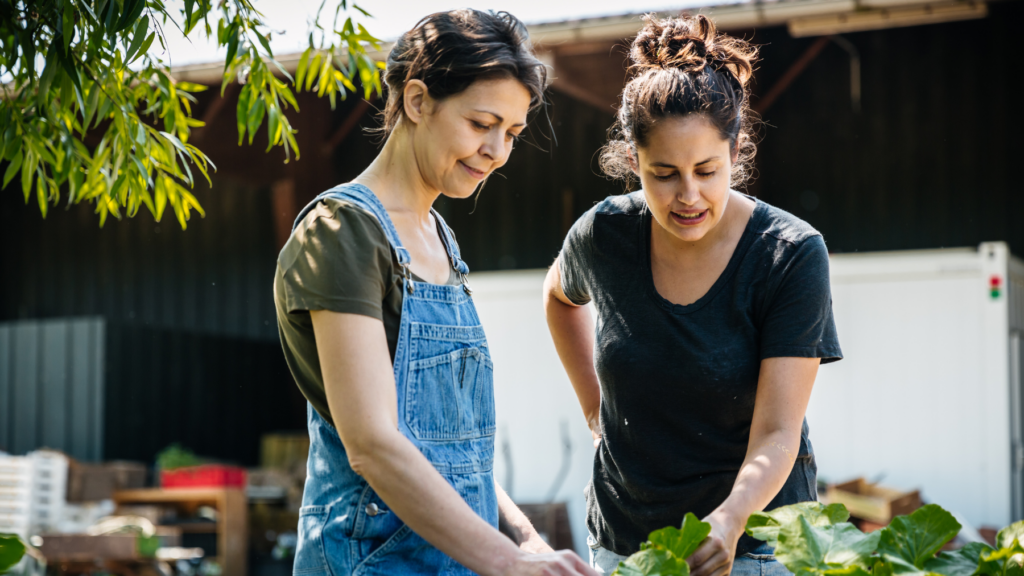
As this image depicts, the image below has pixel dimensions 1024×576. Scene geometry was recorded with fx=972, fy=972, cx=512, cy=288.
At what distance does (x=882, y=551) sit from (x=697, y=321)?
798 millimetres

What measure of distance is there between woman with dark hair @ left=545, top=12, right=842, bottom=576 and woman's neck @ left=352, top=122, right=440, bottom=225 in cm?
45

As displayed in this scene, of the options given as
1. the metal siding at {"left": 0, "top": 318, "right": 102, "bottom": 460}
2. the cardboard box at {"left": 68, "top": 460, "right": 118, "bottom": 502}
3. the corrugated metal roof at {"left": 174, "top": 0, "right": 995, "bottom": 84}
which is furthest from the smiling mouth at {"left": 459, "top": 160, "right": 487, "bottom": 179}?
the metal siding at {"left": 0, "top": 318, "right": 102, "bottom": 460}

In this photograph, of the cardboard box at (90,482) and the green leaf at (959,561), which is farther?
the cardboard box at (90,482)

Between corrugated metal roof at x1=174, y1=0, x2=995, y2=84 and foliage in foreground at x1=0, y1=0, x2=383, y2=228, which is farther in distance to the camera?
corrugated metal roof at x1=174, y1=0, x2=995, y2=84

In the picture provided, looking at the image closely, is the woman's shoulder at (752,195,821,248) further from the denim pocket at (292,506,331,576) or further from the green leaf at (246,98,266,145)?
the green leaf at (246,98,266,145)

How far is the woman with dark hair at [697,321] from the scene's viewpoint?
159 centimetres

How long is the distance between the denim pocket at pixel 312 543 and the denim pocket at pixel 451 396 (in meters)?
0.17

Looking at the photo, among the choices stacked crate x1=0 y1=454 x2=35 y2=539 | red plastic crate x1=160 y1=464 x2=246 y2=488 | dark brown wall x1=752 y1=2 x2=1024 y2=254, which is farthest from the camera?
dark brown wall x1=752 y1=2 x2=1024 y2=254

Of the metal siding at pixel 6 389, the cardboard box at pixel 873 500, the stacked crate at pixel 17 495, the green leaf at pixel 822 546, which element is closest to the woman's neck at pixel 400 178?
the green leaf at pixel 822 546

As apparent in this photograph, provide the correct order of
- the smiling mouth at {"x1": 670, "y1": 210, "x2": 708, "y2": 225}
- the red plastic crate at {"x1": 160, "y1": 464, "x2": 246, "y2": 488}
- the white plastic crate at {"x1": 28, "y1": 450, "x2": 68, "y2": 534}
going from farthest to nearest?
the red plastic crate at {"x1": 160, "y1": 464, "x2": 246, "y2": 488} → the white plastic crate at {"x1": 28, "y1": 450, "x2": 68, "y2": 534} → the smiling mouth at {"x1": 670, "y1": 210, "x2": 708, "y2": 225}

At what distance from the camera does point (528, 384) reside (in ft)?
19.3

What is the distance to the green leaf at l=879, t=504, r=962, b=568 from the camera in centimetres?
92

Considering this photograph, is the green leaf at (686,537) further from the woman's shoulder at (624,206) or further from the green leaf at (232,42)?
the green leaf at (232,42)

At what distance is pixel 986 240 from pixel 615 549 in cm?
735
